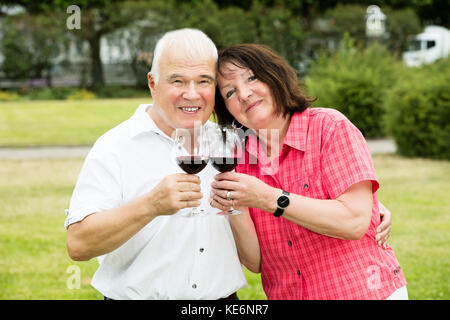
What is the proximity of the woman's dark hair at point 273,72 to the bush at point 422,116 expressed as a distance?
9.91 m

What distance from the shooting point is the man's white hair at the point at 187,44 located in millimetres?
2957

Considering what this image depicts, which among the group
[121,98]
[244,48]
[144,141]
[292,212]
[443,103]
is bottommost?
[121,98]

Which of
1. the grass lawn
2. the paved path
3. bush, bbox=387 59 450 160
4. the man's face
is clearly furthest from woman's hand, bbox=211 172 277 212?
the paved path

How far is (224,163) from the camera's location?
2.76m

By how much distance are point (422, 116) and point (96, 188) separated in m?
10.7

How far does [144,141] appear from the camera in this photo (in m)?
3.06

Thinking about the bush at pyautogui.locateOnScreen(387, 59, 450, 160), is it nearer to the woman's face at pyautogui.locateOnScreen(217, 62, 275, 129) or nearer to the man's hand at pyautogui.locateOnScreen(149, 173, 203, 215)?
the woman's face at pyautogui.locateOnScreen(217, 62, 275, 129)

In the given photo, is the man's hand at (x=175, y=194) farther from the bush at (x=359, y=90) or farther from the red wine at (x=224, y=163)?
the bush at (x=359, y=90)

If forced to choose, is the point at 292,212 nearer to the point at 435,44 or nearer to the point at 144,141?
the point at 144,141

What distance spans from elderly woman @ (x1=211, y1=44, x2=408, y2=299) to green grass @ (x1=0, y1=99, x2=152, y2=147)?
11911 mm

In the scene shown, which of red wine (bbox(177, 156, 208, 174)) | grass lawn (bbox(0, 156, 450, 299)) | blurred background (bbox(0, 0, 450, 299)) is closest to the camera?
red wine (bbox(177, 156, 208, 174))

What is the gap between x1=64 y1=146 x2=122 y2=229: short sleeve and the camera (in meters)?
2.79

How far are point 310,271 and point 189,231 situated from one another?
0.69m

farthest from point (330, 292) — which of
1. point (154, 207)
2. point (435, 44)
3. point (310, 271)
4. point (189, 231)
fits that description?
point (435, 44)
